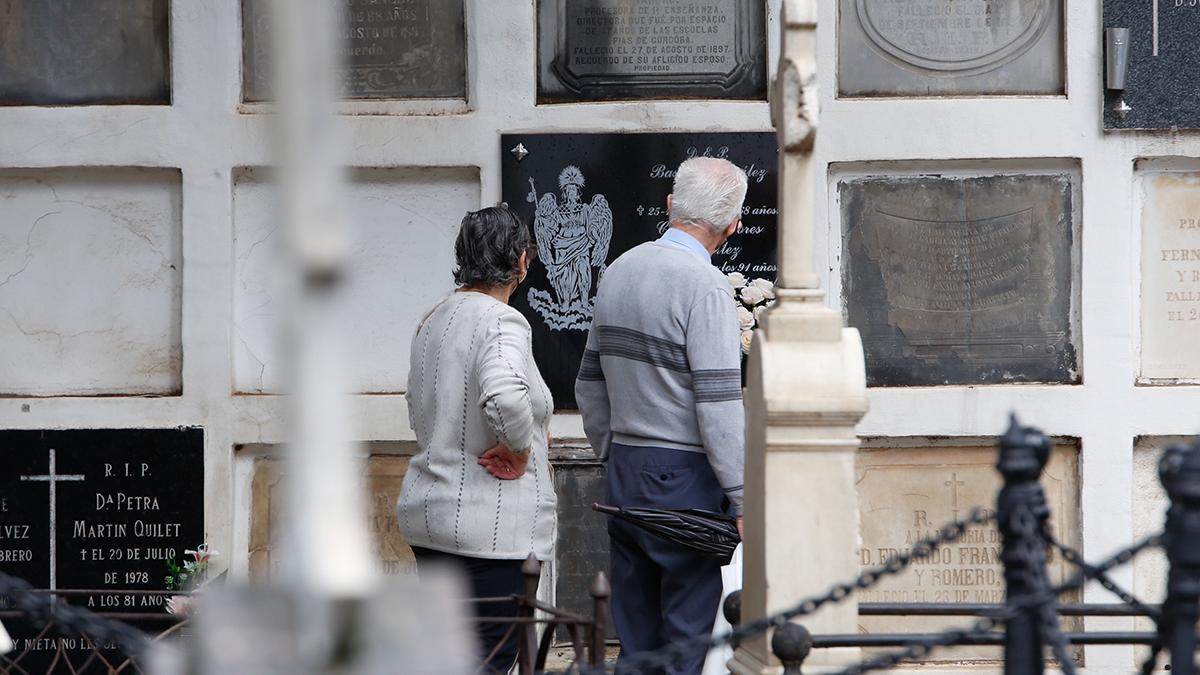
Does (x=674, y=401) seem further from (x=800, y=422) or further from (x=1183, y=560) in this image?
(x=1183, y=560)

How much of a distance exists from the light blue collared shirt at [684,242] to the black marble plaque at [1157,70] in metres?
1.98

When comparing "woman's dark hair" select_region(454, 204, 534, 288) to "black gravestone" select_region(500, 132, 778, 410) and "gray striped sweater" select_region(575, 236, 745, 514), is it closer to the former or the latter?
"gray striped sweater" select_region(575, 236, 745, 514)

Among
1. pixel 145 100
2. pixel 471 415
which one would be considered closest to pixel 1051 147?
pixel 471 415

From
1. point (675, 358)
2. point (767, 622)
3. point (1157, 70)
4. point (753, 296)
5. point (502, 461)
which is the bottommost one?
point (767, 622)

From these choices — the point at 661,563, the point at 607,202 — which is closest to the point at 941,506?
the point at 607,202

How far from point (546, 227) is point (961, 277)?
1.44 m

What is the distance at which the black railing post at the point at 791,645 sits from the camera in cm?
256

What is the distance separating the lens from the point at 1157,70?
473cm

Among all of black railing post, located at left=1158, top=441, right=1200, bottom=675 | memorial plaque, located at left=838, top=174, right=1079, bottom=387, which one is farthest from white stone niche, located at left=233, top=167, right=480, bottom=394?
black railing post, located at left=1158, top=441, right=1200, bottom=675

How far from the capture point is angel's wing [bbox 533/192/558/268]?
4.77 metres

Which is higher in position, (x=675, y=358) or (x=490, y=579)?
(x=675, y=358)

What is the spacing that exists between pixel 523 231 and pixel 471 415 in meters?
0.47

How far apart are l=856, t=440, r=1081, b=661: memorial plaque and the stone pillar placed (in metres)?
1.77

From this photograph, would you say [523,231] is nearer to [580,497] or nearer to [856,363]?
[856,363]
